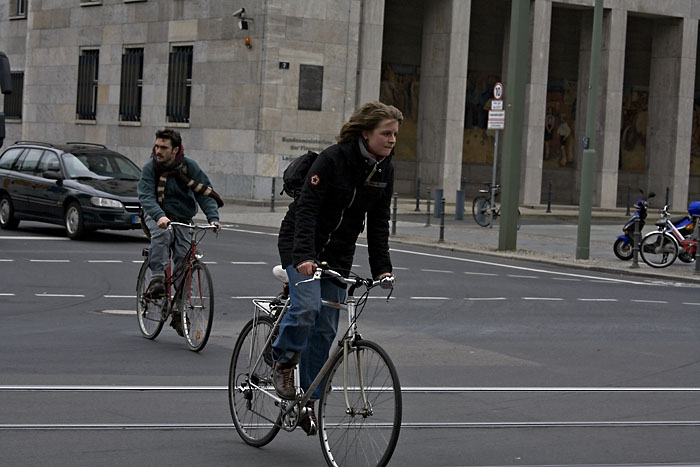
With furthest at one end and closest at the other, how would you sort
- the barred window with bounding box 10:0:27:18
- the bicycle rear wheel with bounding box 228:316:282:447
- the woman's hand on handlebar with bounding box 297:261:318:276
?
the barred window with bounding box 10:0:27:18 → the bicycle rear wheel with bounding box 228:316:282:447 → the woman's hand on handlebar with bounding box 297:261:318:276

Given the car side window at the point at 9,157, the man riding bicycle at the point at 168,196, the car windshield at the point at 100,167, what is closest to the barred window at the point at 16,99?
the car side window at the point at 9,157

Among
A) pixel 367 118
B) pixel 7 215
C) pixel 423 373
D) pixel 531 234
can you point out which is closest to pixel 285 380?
pixel 367 118

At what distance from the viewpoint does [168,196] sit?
10.9 metres

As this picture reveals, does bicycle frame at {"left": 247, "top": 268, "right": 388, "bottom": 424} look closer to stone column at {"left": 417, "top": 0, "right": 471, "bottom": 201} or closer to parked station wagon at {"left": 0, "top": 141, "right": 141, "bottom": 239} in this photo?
parked station wagon at {"left": 0, "top": 141, "right": 141, "bottom": 239}

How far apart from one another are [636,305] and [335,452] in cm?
975

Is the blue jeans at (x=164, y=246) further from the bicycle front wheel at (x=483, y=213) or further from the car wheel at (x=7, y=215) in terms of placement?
the bicycle front wheel at (x=483, y=213)

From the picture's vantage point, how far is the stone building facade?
118 ft

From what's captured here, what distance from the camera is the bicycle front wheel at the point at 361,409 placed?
5.80 metres

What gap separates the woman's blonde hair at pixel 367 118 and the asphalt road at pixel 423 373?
1718 millimetres

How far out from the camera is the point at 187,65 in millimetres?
38062

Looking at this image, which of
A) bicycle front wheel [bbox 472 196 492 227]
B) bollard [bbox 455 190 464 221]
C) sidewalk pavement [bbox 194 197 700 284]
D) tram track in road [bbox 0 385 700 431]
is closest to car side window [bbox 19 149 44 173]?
sidewalk pavement [bbox 194 197 700 284]

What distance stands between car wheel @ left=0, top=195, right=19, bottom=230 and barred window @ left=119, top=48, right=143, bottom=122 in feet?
56.1

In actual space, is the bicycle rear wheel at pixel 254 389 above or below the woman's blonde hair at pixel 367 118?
below

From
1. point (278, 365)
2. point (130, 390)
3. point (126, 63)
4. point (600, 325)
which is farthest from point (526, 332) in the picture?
point (126, 63)
